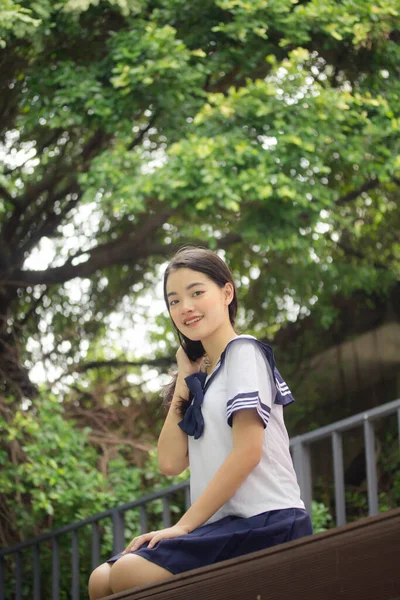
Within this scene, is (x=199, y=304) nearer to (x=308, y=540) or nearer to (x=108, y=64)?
(x=308, y=540)

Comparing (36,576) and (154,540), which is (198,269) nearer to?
(154,540)

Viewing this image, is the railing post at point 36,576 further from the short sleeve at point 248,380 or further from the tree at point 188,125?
the short sleeve at point 248,380

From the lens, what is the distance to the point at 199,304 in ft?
7.37

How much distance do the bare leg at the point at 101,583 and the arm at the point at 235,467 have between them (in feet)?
0.65

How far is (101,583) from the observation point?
2.06m

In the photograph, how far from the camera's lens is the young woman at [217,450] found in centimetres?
199

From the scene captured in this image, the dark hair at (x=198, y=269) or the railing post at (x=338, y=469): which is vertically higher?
the dark hair at (x=198, y=269)

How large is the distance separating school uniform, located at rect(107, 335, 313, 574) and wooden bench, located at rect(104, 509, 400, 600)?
5.6 inches

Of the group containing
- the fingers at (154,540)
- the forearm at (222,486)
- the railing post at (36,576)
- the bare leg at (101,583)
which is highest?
the forearm at (222,486)

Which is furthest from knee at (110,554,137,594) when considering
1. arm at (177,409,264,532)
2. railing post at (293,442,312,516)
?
railing post at (293,442,312,516)

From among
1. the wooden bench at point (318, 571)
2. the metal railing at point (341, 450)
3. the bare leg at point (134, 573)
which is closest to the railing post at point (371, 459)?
the metal railing at point (341, 450)

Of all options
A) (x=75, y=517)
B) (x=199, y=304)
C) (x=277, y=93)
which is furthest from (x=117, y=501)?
(x=199, y=304)

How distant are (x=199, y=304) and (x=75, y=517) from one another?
12.7 ft

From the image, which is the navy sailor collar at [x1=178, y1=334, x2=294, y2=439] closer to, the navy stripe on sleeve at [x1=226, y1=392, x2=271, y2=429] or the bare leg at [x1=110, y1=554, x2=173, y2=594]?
the navy stripe on sleeve at [x1=226, y1=392, x2=271, y2=429]
